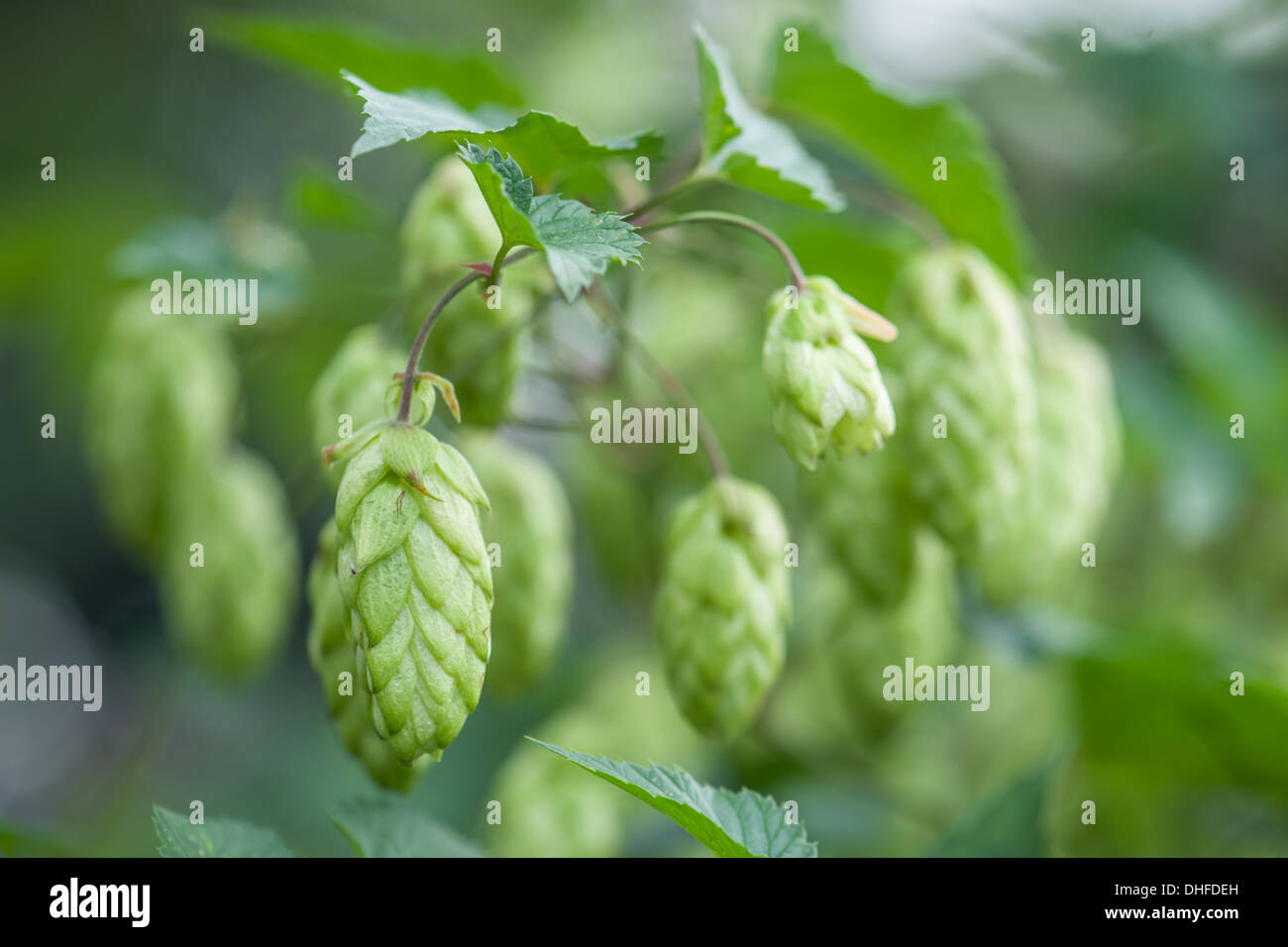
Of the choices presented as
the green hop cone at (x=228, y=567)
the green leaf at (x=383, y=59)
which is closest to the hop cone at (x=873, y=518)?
the green leaf at (x=383, y=59)

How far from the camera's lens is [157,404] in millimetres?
1278

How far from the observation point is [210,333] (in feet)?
4.38

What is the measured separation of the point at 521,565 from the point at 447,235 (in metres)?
0.32

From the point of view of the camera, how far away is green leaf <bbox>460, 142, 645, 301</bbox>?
66 cm

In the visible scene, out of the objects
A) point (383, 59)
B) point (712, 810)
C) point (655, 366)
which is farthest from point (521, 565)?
point (383, 59)

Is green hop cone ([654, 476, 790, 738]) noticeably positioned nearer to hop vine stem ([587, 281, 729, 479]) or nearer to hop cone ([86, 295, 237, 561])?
hop vine stem ([587, 281, 729, 479])

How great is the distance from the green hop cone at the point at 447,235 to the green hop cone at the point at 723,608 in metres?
0.28

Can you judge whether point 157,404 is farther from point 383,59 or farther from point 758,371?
point 758,371

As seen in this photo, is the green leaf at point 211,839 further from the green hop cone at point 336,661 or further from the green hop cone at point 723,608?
the green hop cone at point 723,608

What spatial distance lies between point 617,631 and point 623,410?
98 centimetres

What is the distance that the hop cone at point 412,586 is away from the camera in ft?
2.22

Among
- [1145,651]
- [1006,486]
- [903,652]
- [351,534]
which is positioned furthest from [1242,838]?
[351,534]

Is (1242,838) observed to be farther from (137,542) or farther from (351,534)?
(137,542)
